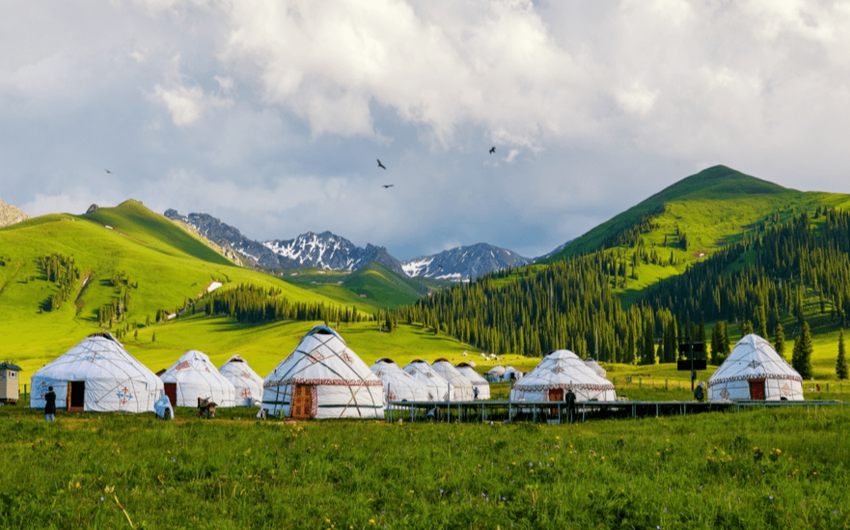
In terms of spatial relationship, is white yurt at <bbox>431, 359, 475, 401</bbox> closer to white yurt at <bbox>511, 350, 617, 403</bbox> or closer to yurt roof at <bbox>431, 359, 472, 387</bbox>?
yurt roof at <bbox>431, 359, 472, 387</bbox>

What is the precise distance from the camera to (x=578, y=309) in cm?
17238

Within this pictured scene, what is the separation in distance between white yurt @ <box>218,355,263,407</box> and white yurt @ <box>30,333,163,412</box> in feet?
45.2

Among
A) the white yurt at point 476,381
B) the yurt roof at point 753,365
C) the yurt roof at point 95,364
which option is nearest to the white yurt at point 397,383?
the white yurt at point 476,381

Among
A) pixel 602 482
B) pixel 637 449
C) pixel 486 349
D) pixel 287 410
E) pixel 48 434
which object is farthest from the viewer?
pixel 486 349

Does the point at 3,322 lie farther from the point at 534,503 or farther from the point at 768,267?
the point at 768,267

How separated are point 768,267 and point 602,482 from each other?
716 ft

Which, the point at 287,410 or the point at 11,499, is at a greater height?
the point at 11,499

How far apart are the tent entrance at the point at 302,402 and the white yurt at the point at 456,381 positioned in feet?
99.8

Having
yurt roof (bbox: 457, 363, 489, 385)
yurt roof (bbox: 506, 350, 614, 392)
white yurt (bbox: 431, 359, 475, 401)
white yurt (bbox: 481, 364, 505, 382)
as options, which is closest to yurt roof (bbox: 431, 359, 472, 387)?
white yurt (bbox: 431, 359, 475, 401)

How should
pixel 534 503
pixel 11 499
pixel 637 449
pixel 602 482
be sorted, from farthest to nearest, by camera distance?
pixel 637 449 → pixel 602 482 → pixel 534 503 → pixel 11 499

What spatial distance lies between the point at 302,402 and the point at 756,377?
3241 cm

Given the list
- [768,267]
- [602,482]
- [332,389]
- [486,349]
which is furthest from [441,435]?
[768,267]

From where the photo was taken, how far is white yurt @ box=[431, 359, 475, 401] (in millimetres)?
62500

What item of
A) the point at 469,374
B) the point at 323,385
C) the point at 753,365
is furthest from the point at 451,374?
the point at 323,385
